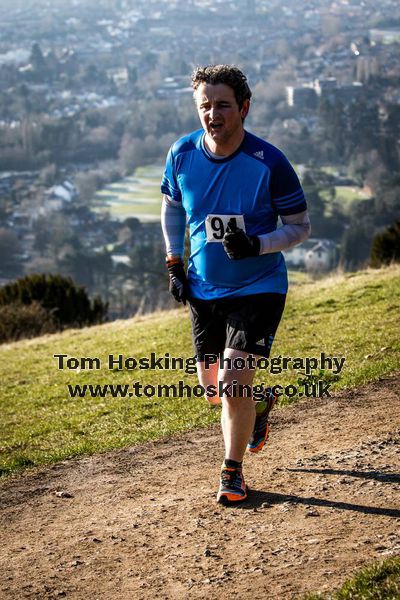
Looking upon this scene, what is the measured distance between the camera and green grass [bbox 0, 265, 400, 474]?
303 inches

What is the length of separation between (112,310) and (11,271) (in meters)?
18.8

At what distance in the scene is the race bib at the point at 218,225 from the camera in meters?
5.15

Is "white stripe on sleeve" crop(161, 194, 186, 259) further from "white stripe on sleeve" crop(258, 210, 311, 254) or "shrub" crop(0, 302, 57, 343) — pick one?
"shrub" crop(0, 302, 57, 343)

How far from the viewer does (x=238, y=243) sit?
16.4ft

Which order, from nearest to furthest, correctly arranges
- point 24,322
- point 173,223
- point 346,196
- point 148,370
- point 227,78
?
point 227,78 → point 173,223 → point 148,370 → point 24,322 → point 346,196

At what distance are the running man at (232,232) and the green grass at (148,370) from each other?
2022 millimetres

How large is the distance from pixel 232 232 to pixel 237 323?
56cm

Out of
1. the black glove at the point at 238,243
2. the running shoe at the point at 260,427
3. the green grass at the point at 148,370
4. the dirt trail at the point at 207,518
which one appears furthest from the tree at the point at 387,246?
the black glove at the point at 238,243

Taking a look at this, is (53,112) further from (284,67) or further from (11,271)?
(11,271)

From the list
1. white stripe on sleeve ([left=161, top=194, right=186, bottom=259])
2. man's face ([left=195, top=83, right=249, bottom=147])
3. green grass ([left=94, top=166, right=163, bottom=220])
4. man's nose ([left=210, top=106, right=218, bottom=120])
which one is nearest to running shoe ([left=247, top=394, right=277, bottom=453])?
white stripe on sleeve ([left=161, top=194, right=186, bottom=259])

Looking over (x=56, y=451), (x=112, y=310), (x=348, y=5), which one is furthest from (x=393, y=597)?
(x=348, y=5)

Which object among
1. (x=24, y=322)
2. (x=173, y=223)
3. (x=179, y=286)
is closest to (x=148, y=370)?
(x=173, y=223)

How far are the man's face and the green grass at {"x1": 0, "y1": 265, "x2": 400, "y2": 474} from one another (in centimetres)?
288

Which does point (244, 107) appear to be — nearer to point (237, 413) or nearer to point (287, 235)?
point (287, 235)
